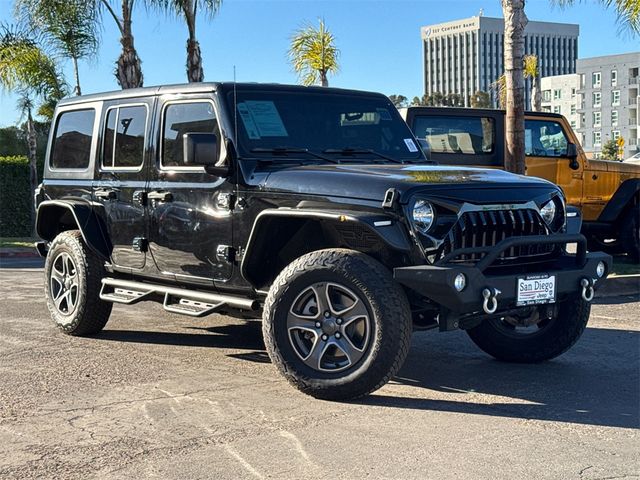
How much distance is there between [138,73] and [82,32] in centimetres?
248

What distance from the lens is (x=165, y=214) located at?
22.1 feet

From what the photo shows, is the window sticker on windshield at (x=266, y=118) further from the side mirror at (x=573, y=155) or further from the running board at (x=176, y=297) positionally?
the side mirror at (x=573, y=155)

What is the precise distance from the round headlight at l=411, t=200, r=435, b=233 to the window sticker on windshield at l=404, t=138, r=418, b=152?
179 centimetres

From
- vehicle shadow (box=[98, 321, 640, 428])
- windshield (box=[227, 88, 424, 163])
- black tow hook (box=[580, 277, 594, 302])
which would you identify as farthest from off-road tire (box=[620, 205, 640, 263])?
black tow hook (box=[580, 277, 594, 302])

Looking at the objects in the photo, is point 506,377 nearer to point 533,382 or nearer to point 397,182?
point 533,382

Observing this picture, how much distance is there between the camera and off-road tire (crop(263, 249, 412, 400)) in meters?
5.22

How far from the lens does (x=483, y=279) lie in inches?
206

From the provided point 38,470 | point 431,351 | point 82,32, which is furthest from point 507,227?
point 82,32

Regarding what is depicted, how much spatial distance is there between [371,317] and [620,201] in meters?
8.17

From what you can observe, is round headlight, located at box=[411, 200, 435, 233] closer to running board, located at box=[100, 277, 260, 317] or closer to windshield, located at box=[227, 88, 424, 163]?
windshield, located at box=[227, 88, 424, 163]

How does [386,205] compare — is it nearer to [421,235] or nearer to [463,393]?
[421,235]

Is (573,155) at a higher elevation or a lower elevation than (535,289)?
higher

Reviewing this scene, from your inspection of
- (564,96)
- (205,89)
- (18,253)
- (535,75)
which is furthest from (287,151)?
(564,96)

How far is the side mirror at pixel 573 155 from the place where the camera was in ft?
39.1
